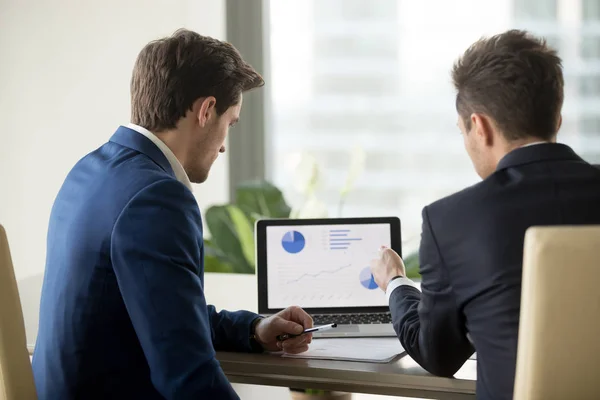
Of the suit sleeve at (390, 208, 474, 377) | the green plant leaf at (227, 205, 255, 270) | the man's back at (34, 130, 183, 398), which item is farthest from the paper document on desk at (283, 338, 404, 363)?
the green plant leaf at (227, 205, 255, 270)

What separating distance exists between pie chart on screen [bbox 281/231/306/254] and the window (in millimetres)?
1772

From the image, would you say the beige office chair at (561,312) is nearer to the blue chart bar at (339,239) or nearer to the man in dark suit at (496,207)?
the man in dark suit at (496,207)

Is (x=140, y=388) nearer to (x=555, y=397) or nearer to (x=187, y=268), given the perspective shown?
(x=187, y=268)

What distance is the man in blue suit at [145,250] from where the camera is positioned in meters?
1.37

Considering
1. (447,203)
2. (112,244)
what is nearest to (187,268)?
(112,244)

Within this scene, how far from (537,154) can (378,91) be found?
249 centimetres

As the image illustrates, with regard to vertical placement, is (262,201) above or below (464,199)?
below

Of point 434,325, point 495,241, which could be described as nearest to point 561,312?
point 495,241

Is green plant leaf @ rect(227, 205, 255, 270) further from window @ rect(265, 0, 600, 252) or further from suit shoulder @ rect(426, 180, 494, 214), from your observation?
suit shoulder @ rect(426, 180, 494, 214)

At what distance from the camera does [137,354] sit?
147cm

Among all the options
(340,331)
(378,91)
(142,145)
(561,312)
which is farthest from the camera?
(378,91)

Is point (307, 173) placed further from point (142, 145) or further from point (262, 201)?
point (142, 145)

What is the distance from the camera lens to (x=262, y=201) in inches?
132

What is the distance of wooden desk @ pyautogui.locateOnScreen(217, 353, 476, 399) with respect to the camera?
1561 millimetres
